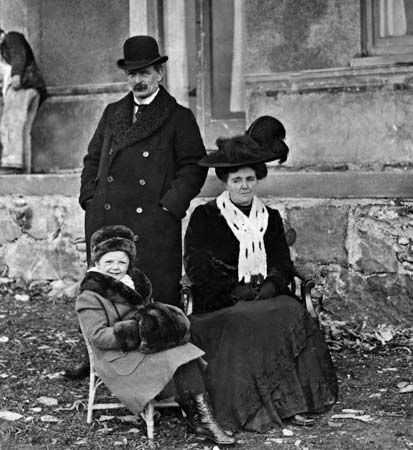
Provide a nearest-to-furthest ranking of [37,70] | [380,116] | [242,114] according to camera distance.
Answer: [380,116], [242,114], [37,70]

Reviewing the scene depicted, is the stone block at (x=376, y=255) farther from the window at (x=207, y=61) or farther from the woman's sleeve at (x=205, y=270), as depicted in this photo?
the woman's sleeve at (x=205, y=270)

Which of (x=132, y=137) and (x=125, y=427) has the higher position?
(x=132, y=137)

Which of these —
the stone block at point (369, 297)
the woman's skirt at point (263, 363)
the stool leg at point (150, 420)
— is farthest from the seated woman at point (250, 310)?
the stone block at point (369, 297)

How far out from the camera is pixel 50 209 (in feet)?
27.7

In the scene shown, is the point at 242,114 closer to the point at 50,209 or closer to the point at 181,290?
the point at 50,209

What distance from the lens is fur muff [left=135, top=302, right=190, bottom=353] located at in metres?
4.61

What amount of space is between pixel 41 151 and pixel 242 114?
83.1 inches

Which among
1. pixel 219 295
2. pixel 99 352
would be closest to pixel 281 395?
pixel 219 295

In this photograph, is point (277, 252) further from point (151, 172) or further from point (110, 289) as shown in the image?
point (110, 289)

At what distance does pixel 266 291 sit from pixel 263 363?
47 cm

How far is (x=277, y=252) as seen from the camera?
5469 millimetres

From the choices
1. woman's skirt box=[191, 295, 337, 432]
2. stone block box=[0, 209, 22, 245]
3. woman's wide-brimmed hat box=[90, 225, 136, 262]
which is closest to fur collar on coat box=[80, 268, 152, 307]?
woman's wide-brimmed hat box=[90, 225, 136, 262]

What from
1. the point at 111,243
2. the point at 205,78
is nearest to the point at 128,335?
the point at 111,243

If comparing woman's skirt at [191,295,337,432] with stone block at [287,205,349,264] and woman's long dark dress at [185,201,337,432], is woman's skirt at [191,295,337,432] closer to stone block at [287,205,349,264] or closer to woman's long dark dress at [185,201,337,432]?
woman's long dark dress at [185,201,337,432]
